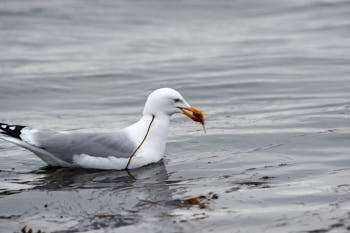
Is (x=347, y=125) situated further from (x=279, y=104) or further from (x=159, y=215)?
(x=159, y=215)

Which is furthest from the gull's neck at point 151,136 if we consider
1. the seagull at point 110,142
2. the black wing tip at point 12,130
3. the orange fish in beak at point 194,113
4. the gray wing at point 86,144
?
the black wing tip at point 12,130

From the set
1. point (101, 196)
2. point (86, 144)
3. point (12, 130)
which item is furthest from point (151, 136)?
point (12, 130)

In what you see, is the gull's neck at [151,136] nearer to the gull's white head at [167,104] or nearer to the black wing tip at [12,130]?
the gull's white head at [167,104]

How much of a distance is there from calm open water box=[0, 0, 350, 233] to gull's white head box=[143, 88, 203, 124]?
599 millimetres

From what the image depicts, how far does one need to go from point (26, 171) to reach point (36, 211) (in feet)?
5.70

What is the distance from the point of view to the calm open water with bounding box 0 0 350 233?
586 centimetres

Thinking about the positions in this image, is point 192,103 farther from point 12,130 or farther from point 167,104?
point 12,130

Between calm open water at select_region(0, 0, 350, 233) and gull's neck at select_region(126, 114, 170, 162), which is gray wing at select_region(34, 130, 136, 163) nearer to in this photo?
gull's neck at select_region(126, 114, 170, 162)

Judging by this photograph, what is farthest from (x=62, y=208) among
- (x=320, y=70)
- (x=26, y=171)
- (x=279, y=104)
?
(x=320, y=70)

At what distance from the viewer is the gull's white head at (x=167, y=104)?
26.1 feet

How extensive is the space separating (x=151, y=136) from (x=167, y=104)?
0.45 meters

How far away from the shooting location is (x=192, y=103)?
11.8m

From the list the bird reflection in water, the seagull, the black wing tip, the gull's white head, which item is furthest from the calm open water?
the gull's white head

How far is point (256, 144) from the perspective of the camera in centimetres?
848
